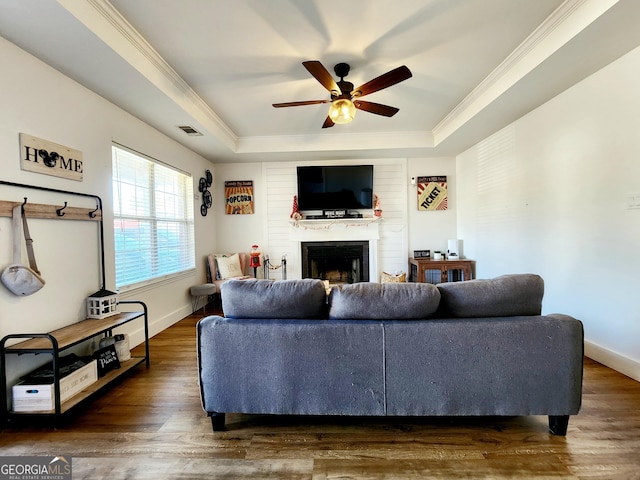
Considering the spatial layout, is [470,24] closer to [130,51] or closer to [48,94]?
[130,51]

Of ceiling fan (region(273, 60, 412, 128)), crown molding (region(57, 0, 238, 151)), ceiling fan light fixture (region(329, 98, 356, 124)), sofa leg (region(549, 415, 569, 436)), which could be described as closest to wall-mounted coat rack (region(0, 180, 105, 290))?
crown molding (region(57, 0, 238, 151))

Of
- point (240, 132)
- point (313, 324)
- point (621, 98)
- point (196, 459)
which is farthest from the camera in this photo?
point (240, 132)

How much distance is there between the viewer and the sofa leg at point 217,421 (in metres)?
1.70

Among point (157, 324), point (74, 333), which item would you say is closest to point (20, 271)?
point (74, 333)

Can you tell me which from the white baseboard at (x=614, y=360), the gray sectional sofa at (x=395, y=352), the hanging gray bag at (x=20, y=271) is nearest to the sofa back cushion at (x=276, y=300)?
the gray sectional sofa at (x=395, y=352)

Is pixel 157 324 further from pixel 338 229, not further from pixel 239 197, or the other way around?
pixel 338 229

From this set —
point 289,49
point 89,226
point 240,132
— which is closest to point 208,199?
point 240,132

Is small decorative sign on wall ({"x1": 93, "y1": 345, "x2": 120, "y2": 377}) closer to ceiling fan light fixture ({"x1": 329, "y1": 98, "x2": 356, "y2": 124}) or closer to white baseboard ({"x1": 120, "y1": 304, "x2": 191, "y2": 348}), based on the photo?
white baseboard ({"x1": 120, "y1": 304, "x2": 191, "y2": 348})

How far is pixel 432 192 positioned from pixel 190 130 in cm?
383

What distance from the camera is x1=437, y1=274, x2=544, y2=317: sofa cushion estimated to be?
1604 millimetres

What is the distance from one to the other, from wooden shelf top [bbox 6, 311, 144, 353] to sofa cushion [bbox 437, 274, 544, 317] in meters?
2.32

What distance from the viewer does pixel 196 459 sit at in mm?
1501

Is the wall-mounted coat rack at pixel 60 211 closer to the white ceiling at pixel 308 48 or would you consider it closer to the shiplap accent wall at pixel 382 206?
the white ceiling at pixel 308 48

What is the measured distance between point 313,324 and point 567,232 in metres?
2.72
